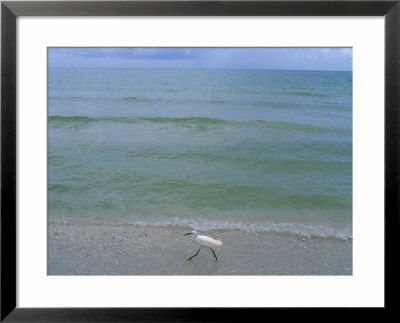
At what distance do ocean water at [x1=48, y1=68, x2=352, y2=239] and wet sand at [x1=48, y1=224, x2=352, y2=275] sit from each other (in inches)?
8.2

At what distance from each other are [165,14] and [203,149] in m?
4.35

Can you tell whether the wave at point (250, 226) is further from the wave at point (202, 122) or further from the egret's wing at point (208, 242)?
the wave at point (202, 122)

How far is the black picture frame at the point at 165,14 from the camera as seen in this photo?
3.42 ft

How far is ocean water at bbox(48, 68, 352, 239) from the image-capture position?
286cm

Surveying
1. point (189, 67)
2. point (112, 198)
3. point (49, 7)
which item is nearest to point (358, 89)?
point (49, 7)

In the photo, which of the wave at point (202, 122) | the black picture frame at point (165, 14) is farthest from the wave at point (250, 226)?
the wave at point (202, 122)

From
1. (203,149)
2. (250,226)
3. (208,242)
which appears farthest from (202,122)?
(208,242)

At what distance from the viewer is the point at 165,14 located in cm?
107

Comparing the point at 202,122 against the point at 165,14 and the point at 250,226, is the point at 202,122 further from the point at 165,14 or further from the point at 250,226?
the point at 165,14

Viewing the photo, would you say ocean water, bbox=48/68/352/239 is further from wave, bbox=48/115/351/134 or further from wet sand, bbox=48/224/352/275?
wet sand, bbox=48/224/352/275

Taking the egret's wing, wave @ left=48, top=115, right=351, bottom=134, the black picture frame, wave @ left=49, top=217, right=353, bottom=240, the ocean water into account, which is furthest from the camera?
wave @ left=48, top=115, right=351, bottom=134

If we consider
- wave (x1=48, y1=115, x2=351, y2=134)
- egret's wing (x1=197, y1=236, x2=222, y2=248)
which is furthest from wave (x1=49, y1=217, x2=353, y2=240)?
wave (x1=48, y1=115, x2=351, y2=134)

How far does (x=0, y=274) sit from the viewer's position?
1.08m

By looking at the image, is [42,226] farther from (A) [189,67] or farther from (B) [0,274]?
(A) [189,67]
